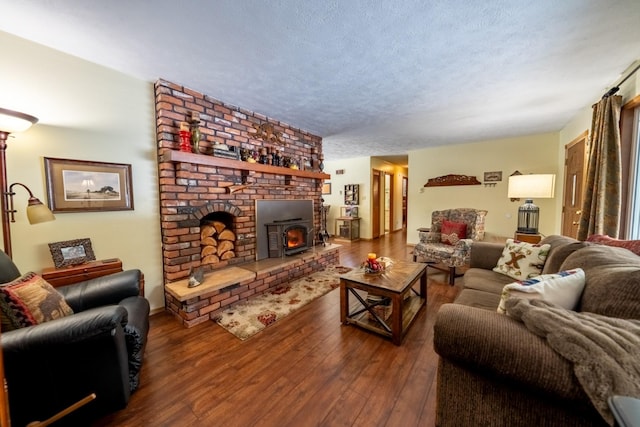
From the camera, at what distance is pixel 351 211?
6.45 metres

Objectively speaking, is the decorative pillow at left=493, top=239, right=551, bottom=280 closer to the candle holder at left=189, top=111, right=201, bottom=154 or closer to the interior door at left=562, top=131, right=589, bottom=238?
the interior door at left=562, top=131, right=589, bottom=238

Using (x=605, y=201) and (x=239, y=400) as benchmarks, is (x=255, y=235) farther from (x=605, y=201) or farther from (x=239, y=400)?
Answer: (x=605, y=201)

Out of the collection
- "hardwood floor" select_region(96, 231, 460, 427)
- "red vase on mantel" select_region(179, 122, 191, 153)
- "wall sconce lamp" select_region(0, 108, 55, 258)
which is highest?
"red vase on mantel" select_region(179, 122, 191, 153)

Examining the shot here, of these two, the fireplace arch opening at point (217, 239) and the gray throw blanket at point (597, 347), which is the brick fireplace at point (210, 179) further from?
the gray throw blanket at point (597, 347)

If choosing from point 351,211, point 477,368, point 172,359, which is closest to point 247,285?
point 172,359

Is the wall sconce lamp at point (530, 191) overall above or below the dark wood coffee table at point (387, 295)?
above

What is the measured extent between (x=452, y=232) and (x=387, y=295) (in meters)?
2.40

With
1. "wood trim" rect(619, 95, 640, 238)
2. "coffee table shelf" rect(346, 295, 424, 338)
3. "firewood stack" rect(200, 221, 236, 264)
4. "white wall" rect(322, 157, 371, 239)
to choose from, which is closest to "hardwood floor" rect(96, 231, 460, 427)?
"coffee table shelf" rect(346, 295, 424, 338)

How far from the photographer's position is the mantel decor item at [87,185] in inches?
75.0

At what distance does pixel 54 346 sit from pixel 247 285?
1658 millimetres

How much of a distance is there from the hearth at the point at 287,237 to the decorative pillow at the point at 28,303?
2016mm

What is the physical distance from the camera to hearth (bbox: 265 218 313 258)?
10.7 ft

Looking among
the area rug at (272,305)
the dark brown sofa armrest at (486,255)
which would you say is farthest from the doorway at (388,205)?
the dark brown sofa armrest at (486,255)

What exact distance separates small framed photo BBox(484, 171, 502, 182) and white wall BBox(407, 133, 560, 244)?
6 cm
